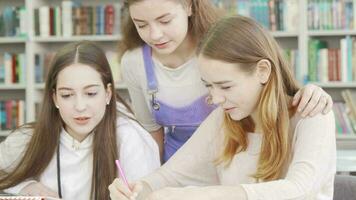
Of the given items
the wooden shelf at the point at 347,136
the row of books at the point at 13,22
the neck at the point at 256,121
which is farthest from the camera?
the row of books at the point at 13,22

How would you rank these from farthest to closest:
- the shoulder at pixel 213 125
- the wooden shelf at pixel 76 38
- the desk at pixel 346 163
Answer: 1. the wooden shelf at pixel 76 38
2. the desk at pixel 346 163
3. the shoulder at pixel 213 125

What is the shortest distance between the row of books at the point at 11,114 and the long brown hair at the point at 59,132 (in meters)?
2.45

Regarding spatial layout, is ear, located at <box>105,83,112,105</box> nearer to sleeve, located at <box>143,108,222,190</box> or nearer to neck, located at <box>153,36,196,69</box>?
neck, located at <box>153,36,196,69</box>

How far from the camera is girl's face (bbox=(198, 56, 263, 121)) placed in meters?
1.29

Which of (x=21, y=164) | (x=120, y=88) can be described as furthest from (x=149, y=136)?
(x=120, y=88)

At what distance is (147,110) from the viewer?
1.96 m

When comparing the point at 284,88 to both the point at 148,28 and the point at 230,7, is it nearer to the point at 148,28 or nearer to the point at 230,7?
the point at 148,28

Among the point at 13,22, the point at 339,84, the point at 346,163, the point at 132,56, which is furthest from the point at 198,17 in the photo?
the point at 13,22

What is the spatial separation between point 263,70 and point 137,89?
693 millimetres

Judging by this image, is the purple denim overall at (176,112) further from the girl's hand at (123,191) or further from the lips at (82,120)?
the girl's hand at (123,191)

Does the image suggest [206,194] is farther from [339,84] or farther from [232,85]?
[339,84]

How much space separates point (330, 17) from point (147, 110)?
225 cm

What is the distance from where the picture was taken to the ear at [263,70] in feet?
4.27

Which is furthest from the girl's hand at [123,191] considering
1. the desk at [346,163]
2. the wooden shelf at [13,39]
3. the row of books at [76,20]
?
the wooden shelf at [13,39]
